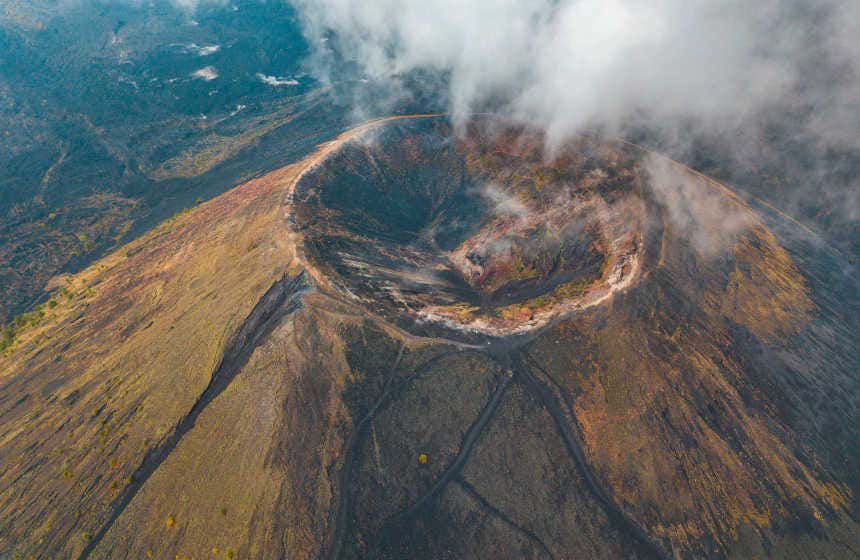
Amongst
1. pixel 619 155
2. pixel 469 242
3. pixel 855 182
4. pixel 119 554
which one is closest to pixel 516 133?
pixel 619 155

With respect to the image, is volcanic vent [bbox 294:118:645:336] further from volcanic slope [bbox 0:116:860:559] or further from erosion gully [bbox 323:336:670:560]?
erosion gully [bbox 323:336:670:560]

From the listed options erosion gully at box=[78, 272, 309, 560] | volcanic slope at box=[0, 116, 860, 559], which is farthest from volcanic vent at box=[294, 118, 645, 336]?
erosion gully at box=[78, 272, 309, 560]

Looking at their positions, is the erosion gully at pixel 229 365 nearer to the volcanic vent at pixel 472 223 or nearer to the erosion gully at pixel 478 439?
the volcanic vent at pixel 472 223

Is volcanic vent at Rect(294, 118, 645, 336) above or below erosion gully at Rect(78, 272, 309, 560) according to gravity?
below

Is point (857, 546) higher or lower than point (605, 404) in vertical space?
lower

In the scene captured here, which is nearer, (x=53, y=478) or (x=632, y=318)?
(x=53, y=478)

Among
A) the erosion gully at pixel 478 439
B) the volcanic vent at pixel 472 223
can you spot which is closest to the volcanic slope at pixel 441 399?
the erosion gully at pixel 478 439

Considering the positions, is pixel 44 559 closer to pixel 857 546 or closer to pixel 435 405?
pixel 435 405
